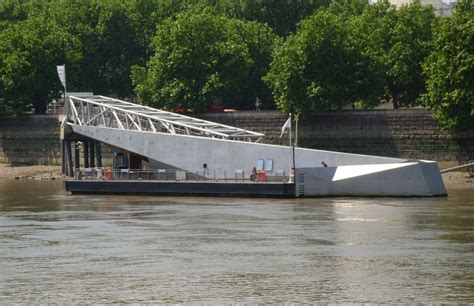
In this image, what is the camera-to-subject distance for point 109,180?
96938 millimetres

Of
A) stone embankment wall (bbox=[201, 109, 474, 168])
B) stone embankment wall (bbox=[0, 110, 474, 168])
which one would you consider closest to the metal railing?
stone embankment wall (bbox=[0, 110, 474, 168])

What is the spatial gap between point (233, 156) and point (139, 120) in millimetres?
11398

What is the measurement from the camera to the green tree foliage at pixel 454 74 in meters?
102

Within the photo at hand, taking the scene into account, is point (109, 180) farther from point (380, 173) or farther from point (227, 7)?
point (227, 7)

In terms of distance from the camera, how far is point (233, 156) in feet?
306

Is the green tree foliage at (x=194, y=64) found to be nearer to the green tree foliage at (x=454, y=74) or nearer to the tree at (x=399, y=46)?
the tree at (x=399, y=46)

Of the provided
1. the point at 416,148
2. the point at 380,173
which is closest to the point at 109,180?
the point at 380,173

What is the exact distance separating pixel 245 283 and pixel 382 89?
69.3 metres

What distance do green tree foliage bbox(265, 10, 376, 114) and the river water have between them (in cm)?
2968

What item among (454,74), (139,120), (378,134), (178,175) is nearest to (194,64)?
(378,134)

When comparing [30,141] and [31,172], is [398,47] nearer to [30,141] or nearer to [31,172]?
[31,172]

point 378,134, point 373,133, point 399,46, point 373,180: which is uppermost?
point 399,46

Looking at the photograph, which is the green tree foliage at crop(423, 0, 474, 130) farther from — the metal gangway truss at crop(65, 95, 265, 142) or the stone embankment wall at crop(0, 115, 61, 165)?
the stone embankment wall at crop(0, 115, 61, 165)

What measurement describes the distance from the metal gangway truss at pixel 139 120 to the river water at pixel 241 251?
11.9 m
